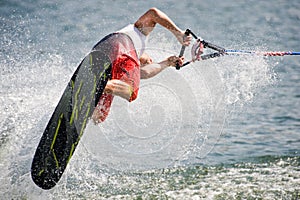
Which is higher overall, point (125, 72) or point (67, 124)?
point (125, 72)

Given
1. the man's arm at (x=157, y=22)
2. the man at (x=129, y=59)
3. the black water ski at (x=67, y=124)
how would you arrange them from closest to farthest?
the black water ski at (x=67, y=124) < the man at (x=129, y=59) < the man's arm at (x=157, y=22)

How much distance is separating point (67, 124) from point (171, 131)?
2667 millimetres

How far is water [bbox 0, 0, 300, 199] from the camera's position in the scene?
600 cm

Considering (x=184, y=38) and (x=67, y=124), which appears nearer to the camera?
(x=67, y=124)

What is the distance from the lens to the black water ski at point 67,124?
529 centimetres

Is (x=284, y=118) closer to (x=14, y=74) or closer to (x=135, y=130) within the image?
(x=135, y=130)

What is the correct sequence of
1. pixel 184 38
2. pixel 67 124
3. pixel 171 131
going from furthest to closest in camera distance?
pixel 171 131, pixel 184 38, pixel 67 124

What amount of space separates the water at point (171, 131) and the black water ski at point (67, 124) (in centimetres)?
32

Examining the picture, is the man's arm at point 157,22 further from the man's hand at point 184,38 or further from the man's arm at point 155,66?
the man's arm at point 155,66

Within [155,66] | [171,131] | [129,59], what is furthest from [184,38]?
[171,131]

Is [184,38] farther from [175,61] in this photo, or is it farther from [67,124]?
[67,124]

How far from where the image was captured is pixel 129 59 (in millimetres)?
5719

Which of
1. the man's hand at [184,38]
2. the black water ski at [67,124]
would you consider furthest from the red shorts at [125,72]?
the man's hand at [184,38]

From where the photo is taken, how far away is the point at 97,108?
578cm
